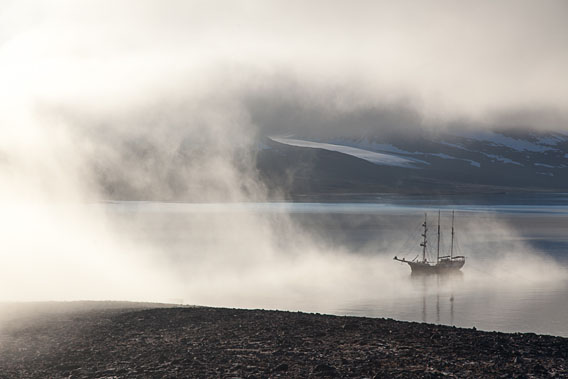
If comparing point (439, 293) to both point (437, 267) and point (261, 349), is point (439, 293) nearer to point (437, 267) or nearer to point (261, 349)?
point (437, 267)

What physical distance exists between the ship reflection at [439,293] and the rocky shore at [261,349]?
631 inches

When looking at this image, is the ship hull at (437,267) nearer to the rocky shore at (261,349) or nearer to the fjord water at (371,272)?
the fjord water at (371,272)

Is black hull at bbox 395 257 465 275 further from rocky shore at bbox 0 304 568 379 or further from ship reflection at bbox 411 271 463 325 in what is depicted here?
rocky shore at bbox 0 304 568 379

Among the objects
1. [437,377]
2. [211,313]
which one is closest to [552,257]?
[211,313]

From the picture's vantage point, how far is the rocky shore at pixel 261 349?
1252 cm

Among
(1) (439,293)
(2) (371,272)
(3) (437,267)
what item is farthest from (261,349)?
(3) (437,267)

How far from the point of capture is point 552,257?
7188cm

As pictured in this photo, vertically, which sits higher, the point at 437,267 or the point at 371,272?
the point at 437,267

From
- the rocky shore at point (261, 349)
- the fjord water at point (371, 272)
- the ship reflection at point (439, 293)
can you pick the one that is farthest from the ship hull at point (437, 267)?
the rocky shore at point (261, 349)

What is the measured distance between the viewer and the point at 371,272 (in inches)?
2266

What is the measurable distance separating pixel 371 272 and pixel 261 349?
4415 centimetres

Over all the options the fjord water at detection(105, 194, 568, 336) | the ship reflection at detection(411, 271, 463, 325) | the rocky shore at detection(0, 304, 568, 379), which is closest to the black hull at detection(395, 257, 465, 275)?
the ship reflection at detection(411, 271, 463, 325)

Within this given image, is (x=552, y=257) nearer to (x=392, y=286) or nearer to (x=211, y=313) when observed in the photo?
(x=392, y=286)

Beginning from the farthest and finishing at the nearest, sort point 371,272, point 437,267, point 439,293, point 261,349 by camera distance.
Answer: point 437,267 < point 371,272 < point 439,293 < point 261,349
